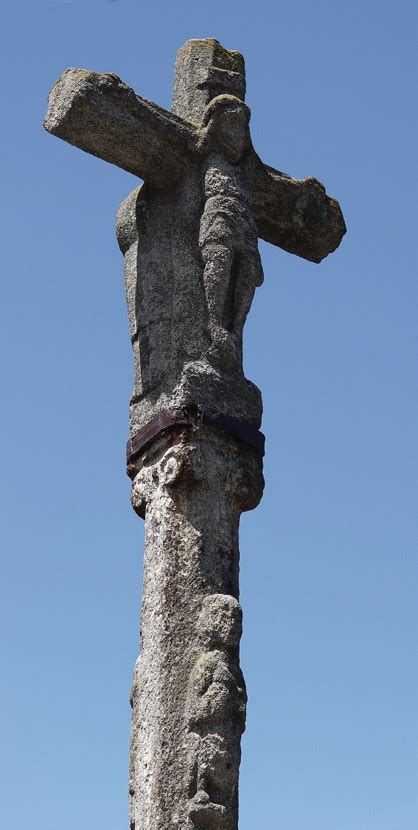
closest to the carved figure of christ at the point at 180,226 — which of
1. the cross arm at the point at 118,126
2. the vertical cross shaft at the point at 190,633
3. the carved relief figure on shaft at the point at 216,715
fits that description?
the cross arm at the point at 118,126

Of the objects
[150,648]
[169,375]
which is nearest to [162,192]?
[169,375]

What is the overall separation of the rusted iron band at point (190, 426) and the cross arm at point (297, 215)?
5.81 feet

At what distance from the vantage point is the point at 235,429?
8.69 metres

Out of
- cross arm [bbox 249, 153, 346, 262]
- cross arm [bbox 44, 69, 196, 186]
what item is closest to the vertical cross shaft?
cross arm [bbox 44, 69, 196, 186]

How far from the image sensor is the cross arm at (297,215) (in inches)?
395

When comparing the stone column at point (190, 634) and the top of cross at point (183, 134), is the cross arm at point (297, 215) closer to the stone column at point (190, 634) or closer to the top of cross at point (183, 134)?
the top of cross at point (183, 134)

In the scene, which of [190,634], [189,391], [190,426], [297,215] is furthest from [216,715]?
[297,215]

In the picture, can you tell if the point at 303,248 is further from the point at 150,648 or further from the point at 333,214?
the point at 150,648

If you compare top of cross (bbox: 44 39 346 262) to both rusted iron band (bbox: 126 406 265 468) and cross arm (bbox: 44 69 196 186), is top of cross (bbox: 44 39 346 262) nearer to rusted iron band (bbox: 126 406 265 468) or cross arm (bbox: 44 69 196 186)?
cross arm (bbox: 44 69 196 186)

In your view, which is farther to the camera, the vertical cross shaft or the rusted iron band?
the rusted iron band

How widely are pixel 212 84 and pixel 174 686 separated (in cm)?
357

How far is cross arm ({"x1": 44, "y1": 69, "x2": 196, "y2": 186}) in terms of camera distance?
8.91 metres

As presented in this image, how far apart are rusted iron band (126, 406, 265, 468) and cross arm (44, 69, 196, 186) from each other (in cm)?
145

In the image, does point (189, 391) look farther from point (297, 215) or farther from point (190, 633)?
point (297, 215)
